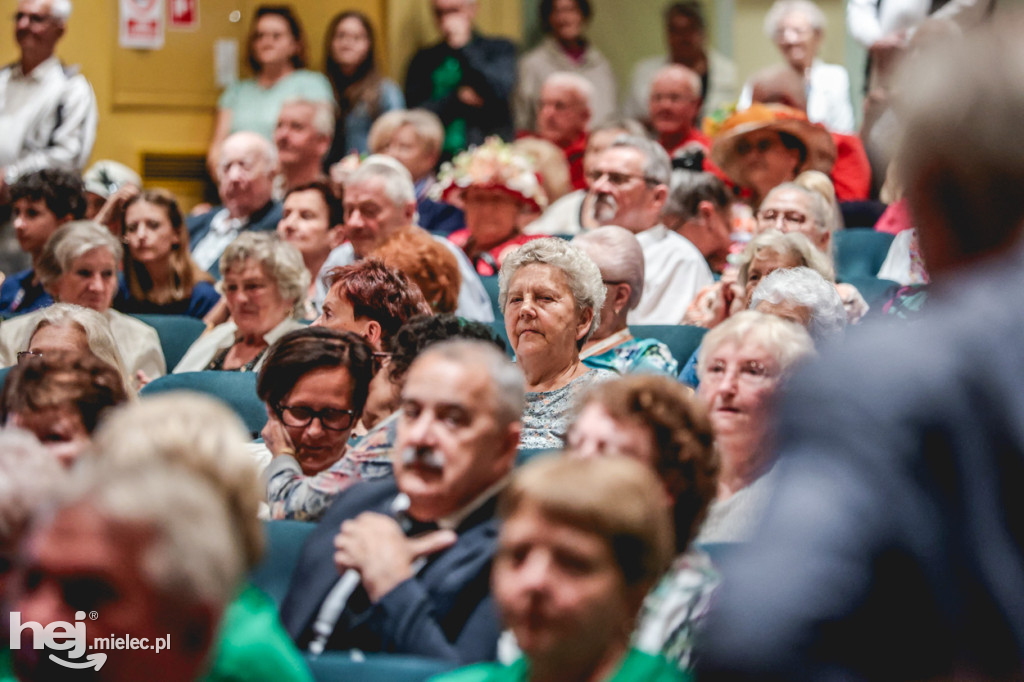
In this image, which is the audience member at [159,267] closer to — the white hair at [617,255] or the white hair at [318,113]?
the white hair at [318,113]

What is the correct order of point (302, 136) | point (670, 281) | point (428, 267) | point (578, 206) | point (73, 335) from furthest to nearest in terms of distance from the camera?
1. point (302, 136)
2. point (578, 206)
3. point (670, 281)
4. point (428, 267)
5. point (73, 335)

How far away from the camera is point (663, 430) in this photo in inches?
68.6

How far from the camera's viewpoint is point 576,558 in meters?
1.27

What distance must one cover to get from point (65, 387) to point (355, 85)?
4425 millimetres

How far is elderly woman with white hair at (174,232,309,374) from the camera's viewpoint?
3.65 meters

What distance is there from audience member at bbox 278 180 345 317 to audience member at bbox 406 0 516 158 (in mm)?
1608

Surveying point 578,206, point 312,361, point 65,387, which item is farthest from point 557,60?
point 65,387

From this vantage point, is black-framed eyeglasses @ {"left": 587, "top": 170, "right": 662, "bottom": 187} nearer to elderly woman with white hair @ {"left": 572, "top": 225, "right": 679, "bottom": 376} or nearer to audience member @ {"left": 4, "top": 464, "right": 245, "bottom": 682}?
elderly woman with white hair @ {"left": 572, "top": 225, "right": 679, "bottom": 376}

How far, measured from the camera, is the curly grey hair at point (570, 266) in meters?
2.96

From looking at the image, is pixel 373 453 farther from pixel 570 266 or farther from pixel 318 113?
pixel 318 113

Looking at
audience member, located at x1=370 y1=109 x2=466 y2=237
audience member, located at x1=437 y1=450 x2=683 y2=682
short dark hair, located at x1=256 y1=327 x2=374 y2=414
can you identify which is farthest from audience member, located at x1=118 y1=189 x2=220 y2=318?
audience member, located at x1=437 y1=450 x2=683 y2=682

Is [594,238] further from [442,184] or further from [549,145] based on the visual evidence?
[549,145]

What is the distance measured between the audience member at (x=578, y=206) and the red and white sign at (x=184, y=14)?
233 centimetres

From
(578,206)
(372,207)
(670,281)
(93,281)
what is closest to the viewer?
(93,281)
